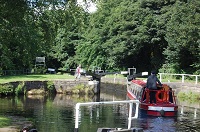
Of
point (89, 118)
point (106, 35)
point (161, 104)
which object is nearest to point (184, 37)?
point (161, 104)

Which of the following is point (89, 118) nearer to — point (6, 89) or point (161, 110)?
point (161, 110)

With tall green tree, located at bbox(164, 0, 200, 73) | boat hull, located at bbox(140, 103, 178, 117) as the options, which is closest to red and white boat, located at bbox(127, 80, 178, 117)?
boat hull, located at bbox(140, 103, 178, 117)

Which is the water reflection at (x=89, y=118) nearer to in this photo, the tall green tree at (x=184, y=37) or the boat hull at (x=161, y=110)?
the boat hull at (x=161, y=110)

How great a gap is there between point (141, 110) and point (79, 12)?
683 centimetres

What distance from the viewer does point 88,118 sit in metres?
18.5

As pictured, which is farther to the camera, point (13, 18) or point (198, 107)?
point (198, 107)

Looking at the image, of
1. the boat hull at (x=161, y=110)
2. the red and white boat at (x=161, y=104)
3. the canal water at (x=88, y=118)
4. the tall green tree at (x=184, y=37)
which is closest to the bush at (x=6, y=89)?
the canal water at (x=88, y=118)

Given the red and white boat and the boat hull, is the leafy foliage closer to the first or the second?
the red and white boat

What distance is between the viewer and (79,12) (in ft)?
51.6

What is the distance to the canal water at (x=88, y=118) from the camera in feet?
52.0

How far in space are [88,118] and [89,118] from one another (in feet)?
A: 0.17

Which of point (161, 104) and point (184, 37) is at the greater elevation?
point (184, 37)

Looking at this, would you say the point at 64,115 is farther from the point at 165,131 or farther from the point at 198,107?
the point at 198,107

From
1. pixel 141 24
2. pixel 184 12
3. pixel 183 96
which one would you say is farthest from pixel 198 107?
pixel 141 24
